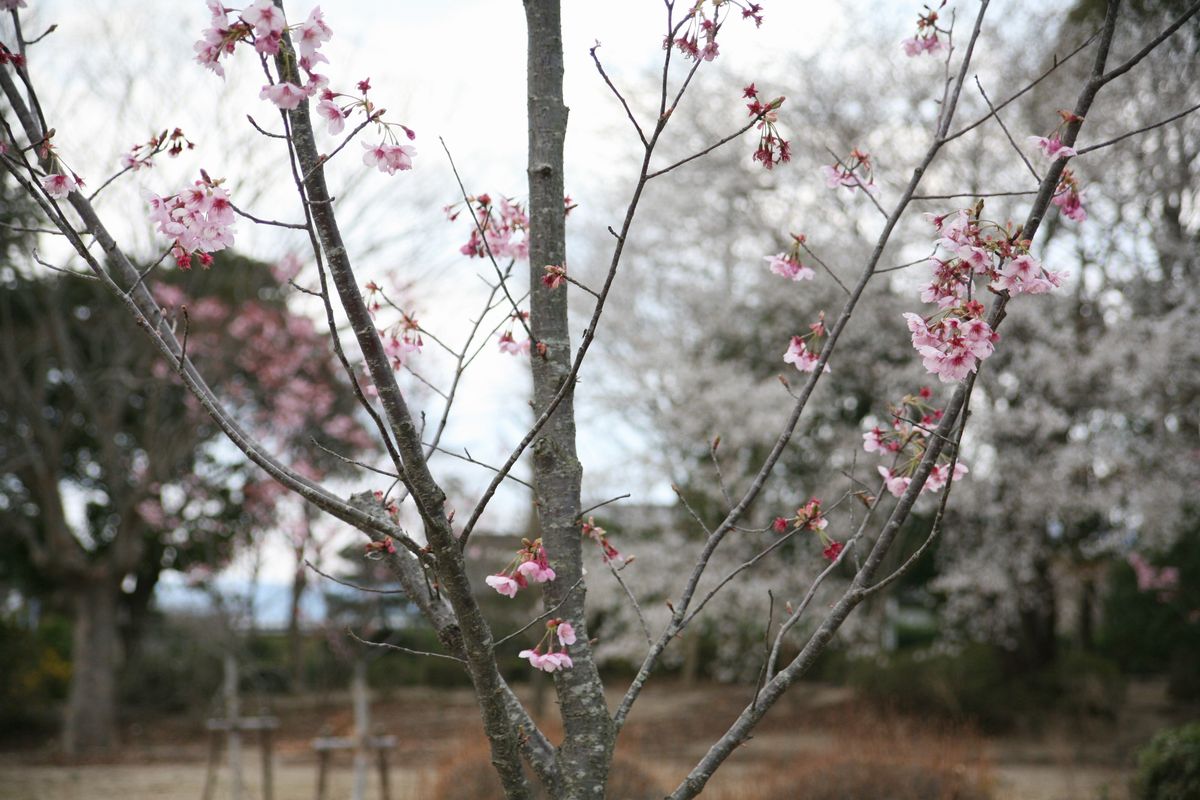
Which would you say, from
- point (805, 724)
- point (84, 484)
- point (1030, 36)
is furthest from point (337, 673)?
point (1030, 36)

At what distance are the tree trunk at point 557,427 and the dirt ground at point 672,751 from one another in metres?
3.93

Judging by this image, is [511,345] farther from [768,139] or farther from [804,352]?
[768,139]

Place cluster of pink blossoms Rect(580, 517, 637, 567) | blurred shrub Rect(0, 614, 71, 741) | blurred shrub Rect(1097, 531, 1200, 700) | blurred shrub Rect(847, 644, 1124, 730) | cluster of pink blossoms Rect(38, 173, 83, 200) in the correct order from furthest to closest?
blurred shrub Rect(0, 614, 71, 741) → blurred shrub Rect(847, 644, 1124, 730) → blurred shrub Rect(1097, 531, 1200, 700) → cluster of pink blossoms Rect(580, 517, 637, 567) → cluster of pink blossoms Rect(38, 173, 83, 200)

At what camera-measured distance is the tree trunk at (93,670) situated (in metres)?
10.9

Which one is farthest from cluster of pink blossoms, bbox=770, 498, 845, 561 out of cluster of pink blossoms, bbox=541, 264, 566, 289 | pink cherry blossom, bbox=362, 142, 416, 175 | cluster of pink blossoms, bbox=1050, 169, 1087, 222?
pink cherry blossom, bbox=362, 142, 416, 175

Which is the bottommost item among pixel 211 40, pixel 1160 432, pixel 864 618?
pixel 864 618

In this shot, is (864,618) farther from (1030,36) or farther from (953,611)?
(1030,36)

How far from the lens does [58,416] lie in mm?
12867

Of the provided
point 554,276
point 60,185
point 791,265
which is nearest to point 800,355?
point 791,265

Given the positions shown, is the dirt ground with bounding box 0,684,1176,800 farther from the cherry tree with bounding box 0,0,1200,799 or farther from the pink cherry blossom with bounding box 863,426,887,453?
the cherry tree with bounding box 0,0,1200,799

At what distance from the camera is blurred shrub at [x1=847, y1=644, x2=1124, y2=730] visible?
959 cm

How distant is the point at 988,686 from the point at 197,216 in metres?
10.2

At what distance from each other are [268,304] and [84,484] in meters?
5.05

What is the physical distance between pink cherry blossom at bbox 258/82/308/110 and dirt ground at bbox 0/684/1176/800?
459 centimetres
